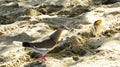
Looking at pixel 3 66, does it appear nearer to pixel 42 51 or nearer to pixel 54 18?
pixel 42 51

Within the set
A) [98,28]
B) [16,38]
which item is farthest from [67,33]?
[16,38]

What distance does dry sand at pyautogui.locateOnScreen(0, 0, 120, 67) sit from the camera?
4395 mm

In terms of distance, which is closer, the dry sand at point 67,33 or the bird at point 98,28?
the dry sand at point 67,33

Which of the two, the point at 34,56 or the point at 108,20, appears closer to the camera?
the point at 34,56

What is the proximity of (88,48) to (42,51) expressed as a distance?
782 mm

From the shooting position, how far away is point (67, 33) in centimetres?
529

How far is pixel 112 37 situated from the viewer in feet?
16.1

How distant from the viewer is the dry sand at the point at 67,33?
14.4 feet

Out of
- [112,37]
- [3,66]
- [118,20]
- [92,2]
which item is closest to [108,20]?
[118,20]

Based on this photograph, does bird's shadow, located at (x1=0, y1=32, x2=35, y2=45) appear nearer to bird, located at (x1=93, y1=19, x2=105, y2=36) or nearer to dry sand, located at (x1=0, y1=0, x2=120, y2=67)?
dry sand, located at (x1=0, y1=0, x2=120, y2=67)

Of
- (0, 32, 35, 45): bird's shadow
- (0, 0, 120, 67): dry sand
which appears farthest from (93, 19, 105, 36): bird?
(0, 32, 35, 45): bird's shadow

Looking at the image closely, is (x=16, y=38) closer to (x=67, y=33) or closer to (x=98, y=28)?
(x=67, y=33)

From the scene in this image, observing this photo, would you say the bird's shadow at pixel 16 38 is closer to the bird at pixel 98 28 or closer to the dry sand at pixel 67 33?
the dry sand at pixel 67 33

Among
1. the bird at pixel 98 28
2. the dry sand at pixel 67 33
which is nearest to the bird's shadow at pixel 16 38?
the dry sand at pixel 67 33
